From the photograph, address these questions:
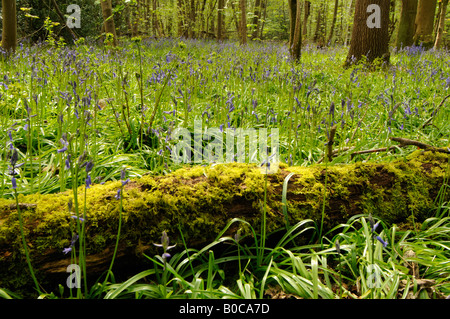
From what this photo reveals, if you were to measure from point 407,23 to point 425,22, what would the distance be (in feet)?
2.44

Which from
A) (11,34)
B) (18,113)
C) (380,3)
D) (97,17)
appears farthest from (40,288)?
(97,17)

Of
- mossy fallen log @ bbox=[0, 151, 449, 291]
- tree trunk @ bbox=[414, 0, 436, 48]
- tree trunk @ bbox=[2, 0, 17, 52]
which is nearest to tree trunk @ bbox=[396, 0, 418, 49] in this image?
tree trunk @ bbox=[414, 0, 436, 48]

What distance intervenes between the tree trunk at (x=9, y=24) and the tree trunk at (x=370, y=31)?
285 inches

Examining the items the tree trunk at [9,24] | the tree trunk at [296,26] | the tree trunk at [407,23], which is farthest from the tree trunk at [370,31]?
the tree trunk at [9,24]

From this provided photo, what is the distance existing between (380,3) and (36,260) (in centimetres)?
782

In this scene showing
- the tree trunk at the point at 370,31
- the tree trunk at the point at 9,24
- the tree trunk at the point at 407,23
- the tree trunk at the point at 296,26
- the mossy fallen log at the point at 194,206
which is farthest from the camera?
the tree trunk at the point at 407,23

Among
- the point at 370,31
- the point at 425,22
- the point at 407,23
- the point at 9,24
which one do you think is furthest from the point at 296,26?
the point at 9,24

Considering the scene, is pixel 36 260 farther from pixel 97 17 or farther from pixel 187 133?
pixel 97 17

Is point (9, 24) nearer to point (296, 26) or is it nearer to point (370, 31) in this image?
point (296, 26)

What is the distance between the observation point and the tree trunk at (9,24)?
5941 millimetres

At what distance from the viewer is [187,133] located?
316 centimetres

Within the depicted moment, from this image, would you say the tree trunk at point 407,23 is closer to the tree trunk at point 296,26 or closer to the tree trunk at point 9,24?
the tree trunk at point 296,26

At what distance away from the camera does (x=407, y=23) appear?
10.2 metres

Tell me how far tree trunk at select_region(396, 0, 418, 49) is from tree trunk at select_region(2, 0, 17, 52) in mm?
10743
